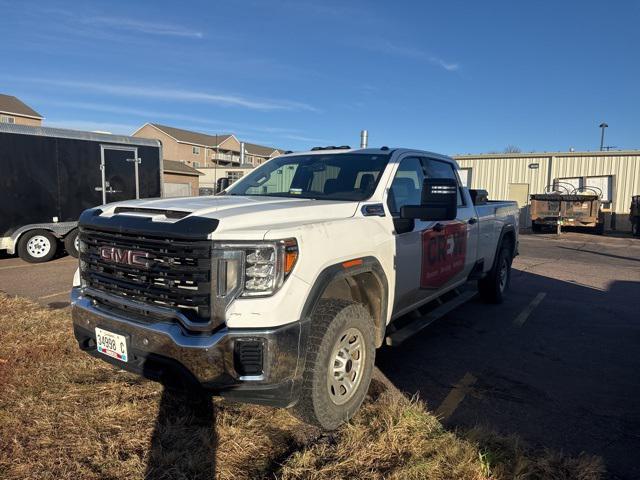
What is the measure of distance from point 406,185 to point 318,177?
824mm

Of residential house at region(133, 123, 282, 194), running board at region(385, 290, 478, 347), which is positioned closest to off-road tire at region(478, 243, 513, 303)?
running board at region(385, 290, 478, 347)

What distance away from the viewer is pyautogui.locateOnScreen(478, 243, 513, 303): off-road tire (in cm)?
657

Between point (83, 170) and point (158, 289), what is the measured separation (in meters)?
8.16

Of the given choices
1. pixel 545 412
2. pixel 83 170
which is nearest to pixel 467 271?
pixel 545 412

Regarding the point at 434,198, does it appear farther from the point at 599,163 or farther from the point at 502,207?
the point at 599,163

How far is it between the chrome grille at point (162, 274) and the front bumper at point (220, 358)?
0.49 ft

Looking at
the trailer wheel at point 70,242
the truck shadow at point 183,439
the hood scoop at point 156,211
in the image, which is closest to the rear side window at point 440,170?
the hood scoop at point 156,211

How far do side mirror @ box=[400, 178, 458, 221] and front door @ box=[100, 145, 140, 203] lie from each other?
8427 millimetres

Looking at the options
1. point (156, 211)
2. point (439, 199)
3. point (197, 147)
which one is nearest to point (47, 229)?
point (156, 211)

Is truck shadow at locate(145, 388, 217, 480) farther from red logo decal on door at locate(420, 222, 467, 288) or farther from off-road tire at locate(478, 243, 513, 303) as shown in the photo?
off-road tire at locate(478, 243, 513, 303)

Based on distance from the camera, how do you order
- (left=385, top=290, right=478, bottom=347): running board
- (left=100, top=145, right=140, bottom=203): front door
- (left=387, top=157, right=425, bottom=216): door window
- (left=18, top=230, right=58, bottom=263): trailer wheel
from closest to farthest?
(left=385, top=290, right=478, bottom=347): running board
(left=387, top=157, right=425, bottom=216): door window
(left=18, top=230, right=58, bottom=263): trailer wheel
(left=100, top=145, right=140, bottom=203): front door

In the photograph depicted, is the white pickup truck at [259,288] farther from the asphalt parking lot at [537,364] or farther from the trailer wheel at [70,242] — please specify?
the trailer wheel at [70,242]

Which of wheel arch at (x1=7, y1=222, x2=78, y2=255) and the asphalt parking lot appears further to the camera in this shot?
wheel arch at (x1=7, y1=222, x2=78, y2=255)

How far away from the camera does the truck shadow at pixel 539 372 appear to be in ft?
10.4
